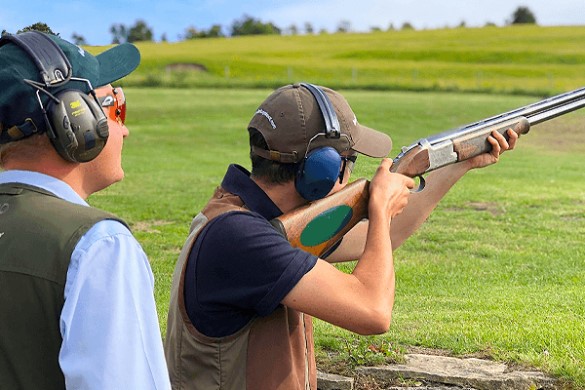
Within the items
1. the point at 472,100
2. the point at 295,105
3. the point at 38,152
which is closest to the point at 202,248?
the point at 295,105

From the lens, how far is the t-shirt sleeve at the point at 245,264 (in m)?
2.88

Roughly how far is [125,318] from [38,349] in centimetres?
26

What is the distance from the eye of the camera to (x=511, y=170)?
52.6ft

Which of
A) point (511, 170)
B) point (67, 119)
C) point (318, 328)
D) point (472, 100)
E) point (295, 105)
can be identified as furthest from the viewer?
point (472, 100)

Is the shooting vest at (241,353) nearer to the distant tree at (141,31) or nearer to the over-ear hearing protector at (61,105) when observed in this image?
the over-ear hearing protector at (61,105)

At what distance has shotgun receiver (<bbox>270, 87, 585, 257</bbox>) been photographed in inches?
129

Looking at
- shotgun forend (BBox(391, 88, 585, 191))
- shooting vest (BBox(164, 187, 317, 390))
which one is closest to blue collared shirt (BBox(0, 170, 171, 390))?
shooting vest (BBox(164, 187, 317, 390))

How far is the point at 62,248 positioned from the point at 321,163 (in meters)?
1.42

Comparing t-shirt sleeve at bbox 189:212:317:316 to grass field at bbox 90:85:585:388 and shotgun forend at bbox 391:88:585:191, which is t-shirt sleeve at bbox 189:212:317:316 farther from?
grass field at bbox 90:85:585:388

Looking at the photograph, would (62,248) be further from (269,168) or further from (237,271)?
(269,168)

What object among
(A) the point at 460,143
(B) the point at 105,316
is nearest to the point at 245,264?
(B) the point at 105,316

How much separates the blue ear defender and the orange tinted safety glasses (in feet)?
2.88

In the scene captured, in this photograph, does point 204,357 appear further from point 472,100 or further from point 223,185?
point 472,100

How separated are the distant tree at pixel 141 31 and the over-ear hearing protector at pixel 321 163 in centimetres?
10876
